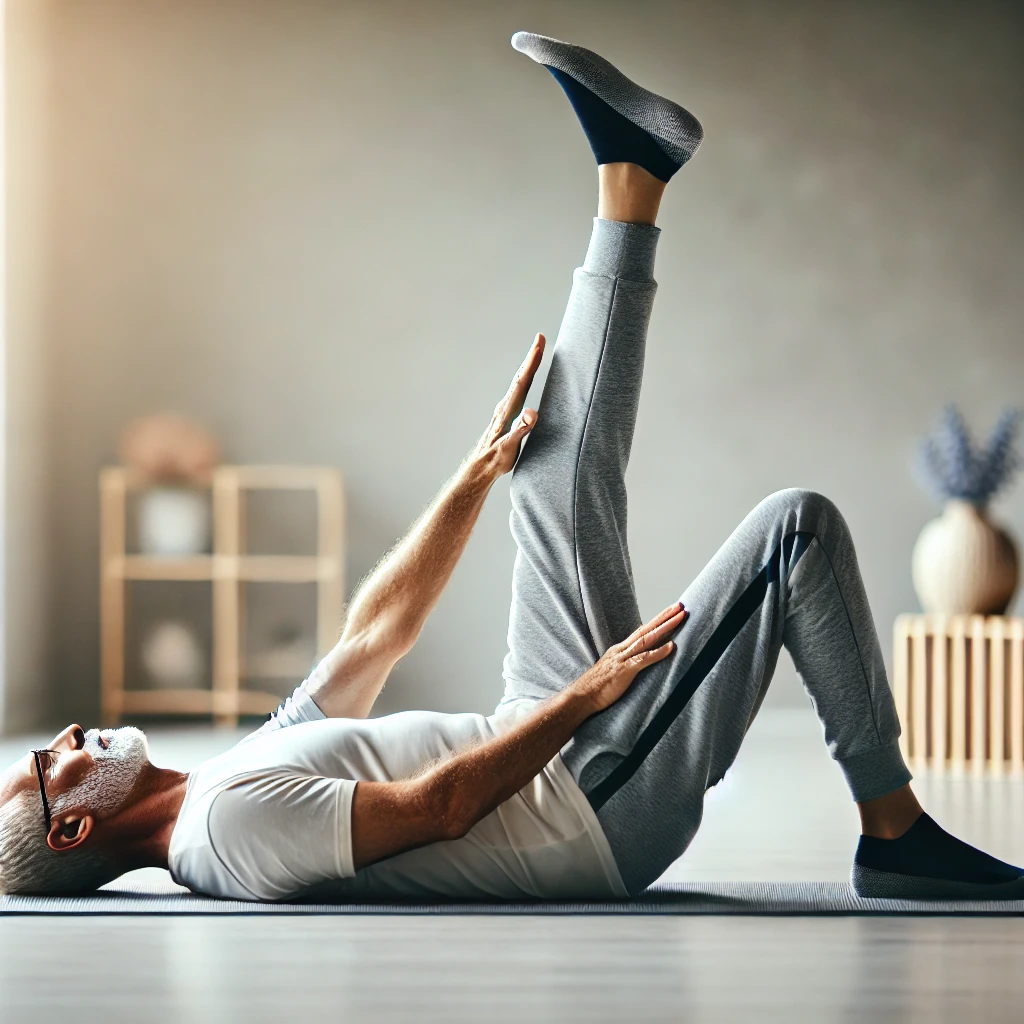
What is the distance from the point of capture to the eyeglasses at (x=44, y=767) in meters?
1.64

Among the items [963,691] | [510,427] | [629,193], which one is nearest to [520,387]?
[510,427]

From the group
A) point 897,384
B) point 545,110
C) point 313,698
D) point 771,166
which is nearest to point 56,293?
point 545,110

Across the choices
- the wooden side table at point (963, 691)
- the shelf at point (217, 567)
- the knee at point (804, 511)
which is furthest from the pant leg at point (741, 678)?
the shelf at point (217, 567)

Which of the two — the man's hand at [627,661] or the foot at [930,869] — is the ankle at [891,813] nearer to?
the foot at [930,869]

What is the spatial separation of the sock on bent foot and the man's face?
3.13 feet

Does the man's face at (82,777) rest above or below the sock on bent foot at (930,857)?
above

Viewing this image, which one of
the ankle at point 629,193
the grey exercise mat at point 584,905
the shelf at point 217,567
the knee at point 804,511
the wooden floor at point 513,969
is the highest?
the ankle at point 629,193

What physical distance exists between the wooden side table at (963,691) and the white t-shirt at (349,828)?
216cm

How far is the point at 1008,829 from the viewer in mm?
2529

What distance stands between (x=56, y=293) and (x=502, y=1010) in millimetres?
4064

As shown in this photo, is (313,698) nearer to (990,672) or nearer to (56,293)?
(990,672)

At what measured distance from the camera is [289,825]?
1.52 meters

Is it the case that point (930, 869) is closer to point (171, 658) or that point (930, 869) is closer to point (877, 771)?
point (877, 771)

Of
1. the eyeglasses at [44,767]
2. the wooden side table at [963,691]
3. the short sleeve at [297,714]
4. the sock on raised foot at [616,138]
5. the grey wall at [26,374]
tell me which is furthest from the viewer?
the grey wall at [26,374]
